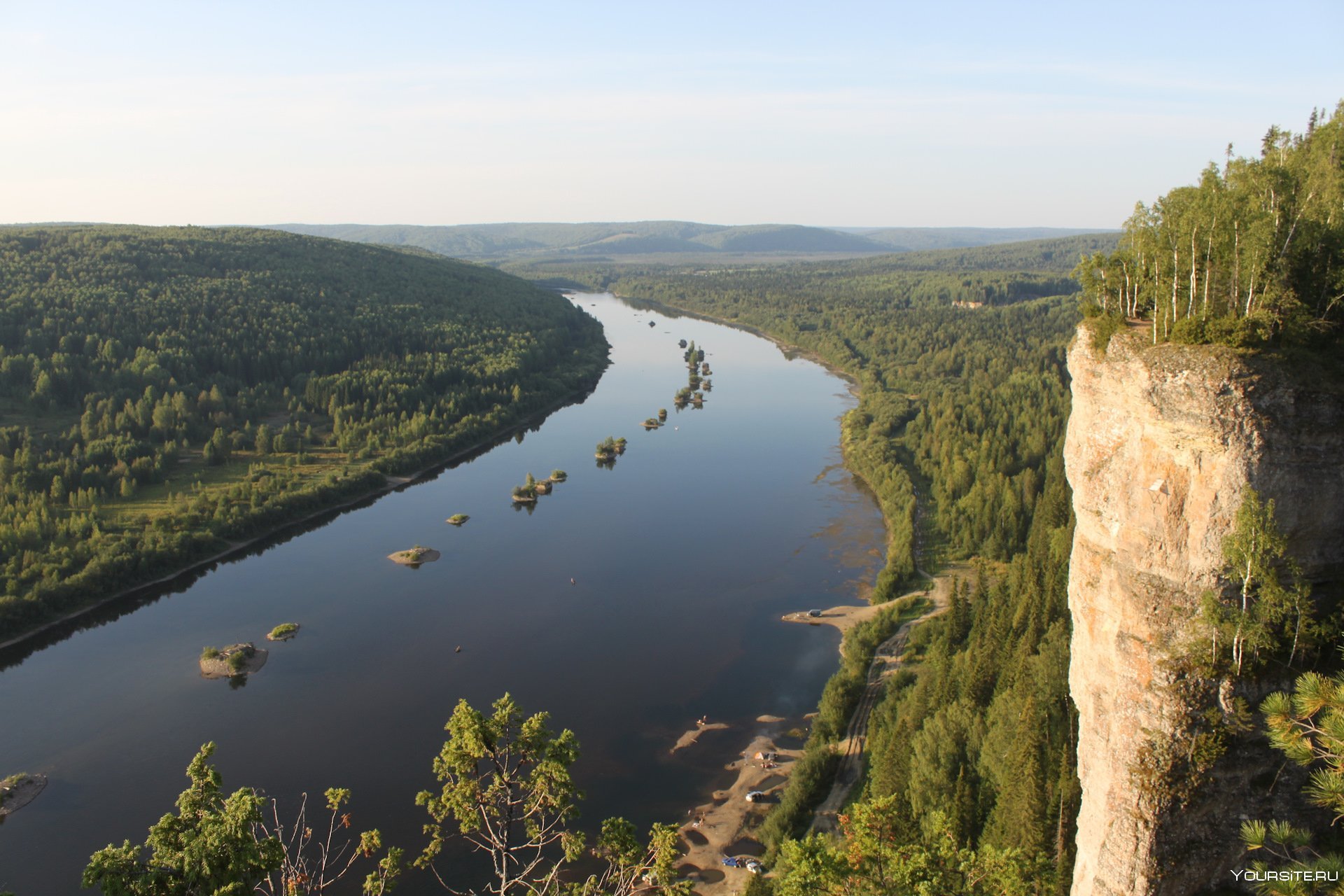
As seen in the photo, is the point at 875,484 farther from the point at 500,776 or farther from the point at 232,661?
the point at 500,776

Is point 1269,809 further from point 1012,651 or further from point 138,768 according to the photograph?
point 138,768

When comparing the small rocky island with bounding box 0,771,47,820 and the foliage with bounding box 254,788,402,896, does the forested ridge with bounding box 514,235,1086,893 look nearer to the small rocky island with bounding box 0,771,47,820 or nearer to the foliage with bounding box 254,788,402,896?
the foliage with bounding box 254,788,402,896

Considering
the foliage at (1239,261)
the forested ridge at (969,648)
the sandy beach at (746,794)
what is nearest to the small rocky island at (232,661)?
the sandy beach at (746,794)

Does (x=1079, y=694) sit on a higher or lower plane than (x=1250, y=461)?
lower

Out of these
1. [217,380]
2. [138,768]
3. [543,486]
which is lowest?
[138,768]

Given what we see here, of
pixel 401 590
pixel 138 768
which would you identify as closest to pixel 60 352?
pixel 401 590

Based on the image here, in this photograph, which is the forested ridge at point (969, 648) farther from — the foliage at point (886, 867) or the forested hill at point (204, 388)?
the forested hill at point (204, 388)
